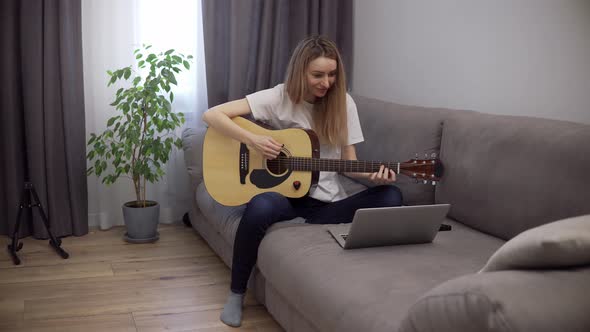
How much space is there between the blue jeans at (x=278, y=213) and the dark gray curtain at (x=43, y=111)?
138cm

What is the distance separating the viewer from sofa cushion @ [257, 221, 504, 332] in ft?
5.27

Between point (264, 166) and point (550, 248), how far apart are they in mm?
1462

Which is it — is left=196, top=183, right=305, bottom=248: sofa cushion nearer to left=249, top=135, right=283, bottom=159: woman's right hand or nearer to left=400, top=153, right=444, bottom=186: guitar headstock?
left=249, top=135, right=283, bottom=159: woman's right hand

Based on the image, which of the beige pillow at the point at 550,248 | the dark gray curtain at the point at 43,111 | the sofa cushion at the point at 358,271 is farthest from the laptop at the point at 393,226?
the dark gray curtain at the point at 43,111

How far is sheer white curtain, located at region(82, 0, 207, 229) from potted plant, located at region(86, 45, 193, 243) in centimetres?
8

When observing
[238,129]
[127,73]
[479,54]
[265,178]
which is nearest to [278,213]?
[265,178]

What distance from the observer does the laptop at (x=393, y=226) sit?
6.32 ft

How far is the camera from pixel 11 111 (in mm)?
3250

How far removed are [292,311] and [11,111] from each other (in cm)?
190

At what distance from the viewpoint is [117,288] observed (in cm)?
272

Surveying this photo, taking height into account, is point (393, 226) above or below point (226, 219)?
above

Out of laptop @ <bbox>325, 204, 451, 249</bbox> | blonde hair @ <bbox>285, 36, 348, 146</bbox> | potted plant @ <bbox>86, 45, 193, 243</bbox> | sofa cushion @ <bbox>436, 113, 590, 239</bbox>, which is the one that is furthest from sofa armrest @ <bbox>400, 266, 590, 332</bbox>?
potted plant @ <bbox>86, 45, 193, 243</bbox>

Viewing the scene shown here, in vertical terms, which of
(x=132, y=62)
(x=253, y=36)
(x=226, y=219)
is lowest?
(x=226, y=219)

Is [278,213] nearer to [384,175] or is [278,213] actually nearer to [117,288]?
[384,175]
